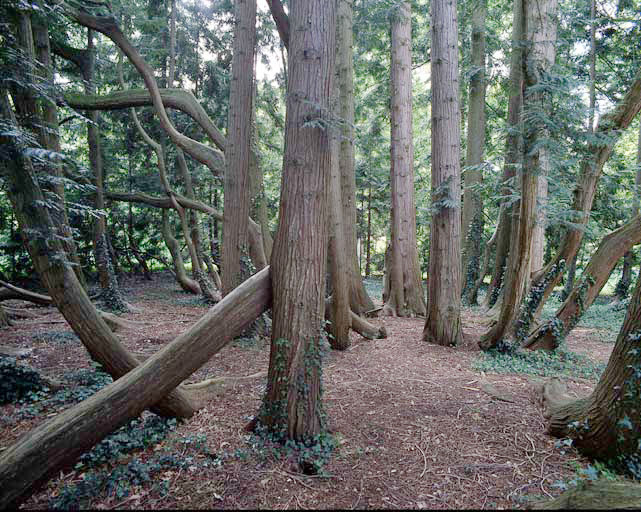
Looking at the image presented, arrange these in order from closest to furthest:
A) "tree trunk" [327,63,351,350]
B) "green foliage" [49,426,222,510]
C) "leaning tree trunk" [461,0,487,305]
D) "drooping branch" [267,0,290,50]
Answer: "green foliage" [49,426,222,510] < "drooping branch" [267,0,290,50] < "tree trunk" [327,63,351,350] < "leaning tree trunk" [461,0,487,305]

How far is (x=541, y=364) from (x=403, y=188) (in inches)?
206

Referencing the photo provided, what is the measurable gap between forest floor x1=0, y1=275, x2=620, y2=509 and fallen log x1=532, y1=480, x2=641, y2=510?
49 centimetres

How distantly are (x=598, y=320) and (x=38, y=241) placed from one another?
12671mm

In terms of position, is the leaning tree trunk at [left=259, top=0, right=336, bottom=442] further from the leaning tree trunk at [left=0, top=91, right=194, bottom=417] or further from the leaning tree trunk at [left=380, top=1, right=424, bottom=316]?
the leaning tree trunk at [left=380, top=1, right=424, bottom=316]

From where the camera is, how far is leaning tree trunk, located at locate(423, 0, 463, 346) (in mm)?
6641

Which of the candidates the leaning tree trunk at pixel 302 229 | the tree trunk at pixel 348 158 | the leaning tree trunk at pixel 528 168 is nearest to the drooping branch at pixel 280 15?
the leaning tree trunk at pixel 302 229

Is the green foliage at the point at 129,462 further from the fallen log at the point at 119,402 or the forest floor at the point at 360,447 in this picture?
the fallen log at the point at 119,402

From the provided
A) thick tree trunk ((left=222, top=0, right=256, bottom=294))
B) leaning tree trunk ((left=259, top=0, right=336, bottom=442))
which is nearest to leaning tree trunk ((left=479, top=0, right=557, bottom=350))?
leaning tree trunk ((left=259, top=0, right=336, bottom=442))

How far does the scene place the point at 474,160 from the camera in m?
11.8

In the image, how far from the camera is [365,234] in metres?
26.0

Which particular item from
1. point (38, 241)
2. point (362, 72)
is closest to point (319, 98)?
point (38, 241)

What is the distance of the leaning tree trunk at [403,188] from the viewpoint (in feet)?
31.3

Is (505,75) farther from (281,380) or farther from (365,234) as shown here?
(365,234)

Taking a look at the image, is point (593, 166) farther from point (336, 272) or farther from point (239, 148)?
point (239, 148)
